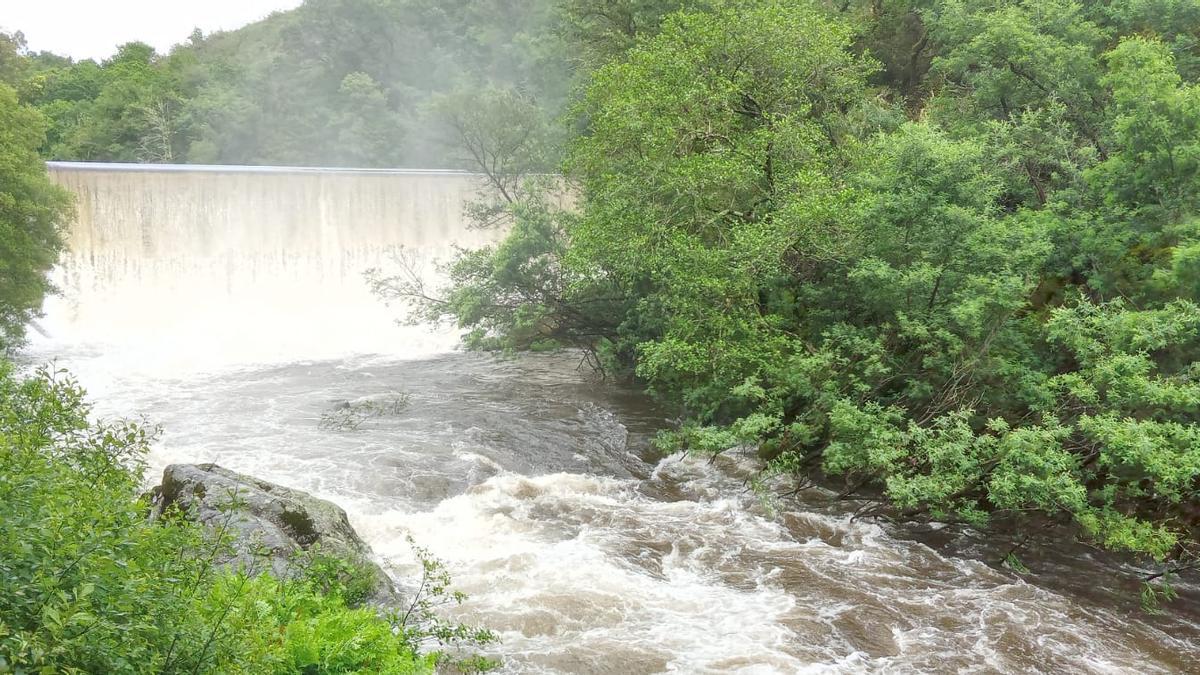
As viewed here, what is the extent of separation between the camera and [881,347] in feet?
41.0

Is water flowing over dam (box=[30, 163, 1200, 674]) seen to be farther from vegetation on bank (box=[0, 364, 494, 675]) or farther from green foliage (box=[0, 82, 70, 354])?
vegetation on bank (box=[0, 364, 494, 675])

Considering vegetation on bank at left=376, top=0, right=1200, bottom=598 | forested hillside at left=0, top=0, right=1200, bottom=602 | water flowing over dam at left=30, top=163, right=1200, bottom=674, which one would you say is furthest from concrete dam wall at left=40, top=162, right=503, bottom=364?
vegetation on bank at left=376, top=0, right=1200, bottom=598

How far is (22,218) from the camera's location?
19312 mm


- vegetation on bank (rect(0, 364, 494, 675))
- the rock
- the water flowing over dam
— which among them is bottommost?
the water flowing over dam

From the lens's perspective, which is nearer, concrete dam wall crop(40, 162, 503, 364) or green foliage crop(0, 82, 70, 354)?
green foliage crop(0, 82, 70, 354)

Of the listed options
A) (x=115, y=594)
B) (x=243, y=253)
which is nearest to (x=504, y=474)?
(x=115, y=594)

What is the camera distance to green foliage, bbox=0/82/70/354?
61.7 feet

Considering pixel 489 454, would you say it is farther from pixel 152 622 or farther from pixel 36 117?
pixel 36 117

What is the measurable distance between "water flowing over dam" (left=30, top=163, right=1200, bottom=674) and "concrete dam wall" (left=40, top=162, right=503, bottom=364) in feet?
0.21

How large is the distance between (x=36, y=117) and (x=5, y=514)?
19444 millimetres

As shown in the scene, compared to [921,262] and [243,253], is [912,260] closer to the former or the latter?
[921,262]

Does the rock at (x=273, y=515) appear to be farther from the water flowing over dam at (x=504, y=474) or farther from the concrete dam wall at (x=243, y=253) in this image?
the concrete dam wall at (x=243, y=253)

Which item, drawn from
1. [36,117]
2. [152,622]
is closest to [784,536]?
[152,622]

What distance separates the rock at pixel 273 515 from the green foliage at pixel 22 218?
1096 cm
